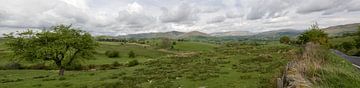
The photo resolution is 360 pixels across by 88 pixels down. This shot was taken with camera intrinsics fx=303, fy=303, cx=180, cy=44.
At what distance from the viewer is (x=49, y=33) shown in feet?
127

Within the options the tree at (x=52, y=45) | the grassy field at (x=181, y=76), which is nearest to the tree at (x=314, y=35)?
the grassy field at (x=181, y=76)

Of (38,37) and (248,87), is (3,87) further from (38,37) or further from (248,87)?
Result: (248,87)

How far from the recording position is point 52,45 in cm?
3788

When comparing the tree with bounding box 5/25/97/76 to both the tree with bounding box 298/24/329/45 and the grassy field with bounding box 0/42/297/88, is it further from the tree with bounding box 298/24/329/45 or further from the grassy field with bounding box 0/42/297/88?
the tree with bounding box 298/24/329/45

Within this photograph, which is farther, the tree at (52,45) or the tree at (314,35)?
the tree at (314,35)

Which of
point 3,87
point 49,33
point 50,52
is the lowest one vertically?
point 3,87

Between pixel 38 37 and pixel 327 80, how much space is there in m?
37.6

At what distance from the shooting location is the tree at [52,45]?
37.6 meters

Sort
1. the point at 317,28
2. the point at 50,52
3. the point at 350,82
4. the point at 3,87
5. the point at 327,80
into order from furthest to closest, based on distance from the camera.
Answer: the point at 317,28 < the point at 50,52 < the point at 3,87 < the point at 327,80 < the point at 350,82

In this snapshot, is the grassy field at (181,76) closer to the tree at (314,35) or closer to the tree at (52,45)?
the tree at (52,45)

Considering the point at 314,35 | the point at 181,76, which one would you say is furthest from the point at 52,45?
the point at 314,35

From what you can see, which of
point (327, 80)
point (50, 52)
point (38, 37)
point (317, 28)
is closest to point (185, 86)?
point (327, 80)

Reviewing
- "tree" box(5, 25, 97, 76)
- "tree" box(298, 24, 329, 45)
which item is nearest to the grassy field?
"tree" box(5, 25, 97, 76)

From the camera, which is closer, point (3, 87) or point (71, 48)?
point (3, 87)
